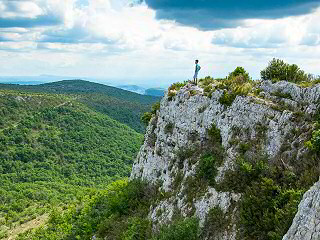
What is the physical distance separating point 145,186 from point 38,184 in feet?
234

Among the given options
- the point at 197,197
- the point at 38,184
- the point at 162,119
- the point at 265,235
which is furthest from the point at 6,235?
the point at 265,235

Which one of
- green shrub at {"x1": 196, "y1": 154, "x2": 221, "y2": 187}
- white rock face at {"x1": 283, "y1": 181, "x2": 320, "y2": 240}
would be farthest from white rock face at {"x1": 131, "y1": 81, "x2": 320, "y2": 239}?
white rock face at {"x1": 283, "y1": 181, "x2": 320, "y2": 240}

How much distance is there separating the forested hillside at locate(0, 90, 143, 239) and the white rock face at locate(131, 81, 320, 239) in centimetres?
5030

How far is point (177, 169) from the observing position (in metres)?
19.0

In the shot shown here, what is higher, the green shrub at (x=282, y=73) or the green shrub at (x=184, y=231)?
the green shrub at (x=282, y=73)

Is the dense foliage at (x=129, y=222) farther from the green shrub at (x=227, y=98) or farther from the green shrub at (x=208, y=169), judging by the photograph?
the green shrub at (x=227, y=98)

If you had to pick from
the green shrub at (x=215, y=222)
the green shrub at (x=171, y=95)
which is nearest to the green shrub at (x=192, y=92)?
the green shrub at (x=171, y=95)

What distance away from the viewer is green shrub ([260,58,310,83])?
18061 millimetres

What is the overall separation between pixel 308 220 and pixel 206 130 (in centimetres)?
979

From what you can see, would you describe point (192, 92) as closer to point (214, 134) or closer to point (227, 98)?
point (227, 98)

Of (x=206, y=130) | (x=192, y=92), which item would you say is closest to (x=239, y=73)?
(x=192, y=92)

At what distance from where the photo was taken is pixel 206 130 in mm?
18625

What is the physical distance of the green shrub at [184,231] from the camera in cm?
1345

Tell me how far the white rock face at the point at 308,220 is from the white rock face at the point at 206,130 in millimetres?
3026
